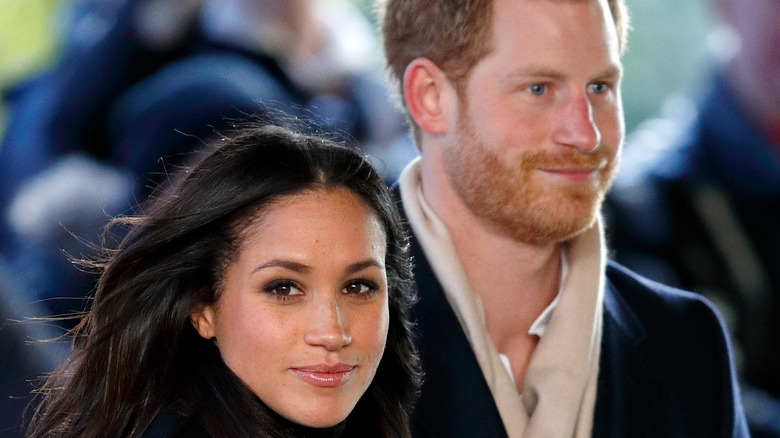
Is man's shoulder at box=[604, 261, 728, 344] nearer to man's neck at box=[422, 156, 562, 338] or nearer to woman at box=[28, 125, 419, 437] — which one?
man's neck at box=[422, 156, 562, 338]

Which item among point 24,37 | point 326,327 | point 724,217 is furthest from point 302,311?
point 24,37

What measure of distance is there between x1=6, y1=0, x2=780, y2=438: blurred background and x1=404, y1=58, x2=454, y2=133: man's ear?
0.76 metres

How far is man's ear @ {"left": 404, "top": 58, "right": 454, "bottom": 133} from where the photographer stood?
Result: 1830 mm

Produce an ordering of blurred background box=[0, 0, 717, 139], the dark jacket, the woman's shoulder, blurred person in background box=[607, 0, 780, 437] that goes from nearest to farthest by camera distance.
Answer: the woman's shoulder, the dark jacket, blurred person in background box=[607, 0, 780, 437], blurred background box=[0, 0, 717, 139]

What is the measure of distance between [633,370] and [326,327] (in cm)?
78

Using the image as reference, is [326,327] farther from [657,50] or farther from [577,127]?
[657,50]

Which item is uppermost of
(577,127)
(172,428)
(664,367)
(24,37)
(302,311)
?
(24,37)

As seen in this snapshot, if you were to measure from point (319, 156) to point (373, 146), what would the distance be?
1.55 m

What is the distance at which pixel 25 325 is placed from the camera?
6.82 feet

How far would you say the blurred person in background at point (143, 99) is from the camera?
2.58m

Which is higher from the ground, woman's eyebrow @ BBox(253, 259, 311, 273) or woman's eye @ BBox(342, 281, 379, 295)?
woman's eyebrow @ BBox(253, 259, 311, 273)

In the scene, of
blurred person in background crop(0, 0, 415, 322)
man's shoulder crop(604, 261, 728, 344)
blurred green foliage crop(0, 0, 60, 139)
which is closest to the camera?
man's shoulder crop(604, 261, 728, 344)

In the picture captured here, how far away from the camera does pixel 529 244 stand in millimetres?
1824

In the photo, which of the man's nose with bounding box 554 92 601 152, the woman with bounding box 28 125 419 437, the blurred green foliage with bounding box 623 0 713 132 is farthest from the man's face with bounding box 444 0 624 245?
the blurred green foliage with bounding box 623 0 713 132
